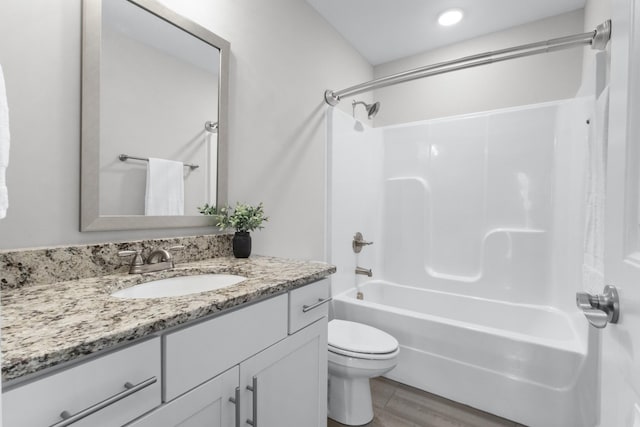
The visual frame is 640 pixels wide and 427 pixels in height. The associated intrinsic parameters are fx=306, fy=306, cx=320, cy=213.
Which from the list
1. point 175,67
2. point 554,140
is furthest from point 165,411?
point 554,140

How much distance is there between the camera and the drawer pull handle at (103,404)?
52 centimetres

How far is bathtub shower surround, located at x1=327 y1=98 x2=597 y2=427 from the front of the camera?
1637mm

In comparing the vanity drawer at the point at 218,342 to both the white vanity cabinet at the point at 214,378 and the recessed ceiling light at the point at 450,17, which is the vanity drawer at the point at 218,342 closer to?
the white vanity cabinet at the point at 214,378

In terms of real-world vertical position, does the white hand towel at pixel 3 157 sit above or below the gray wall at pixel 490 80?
below

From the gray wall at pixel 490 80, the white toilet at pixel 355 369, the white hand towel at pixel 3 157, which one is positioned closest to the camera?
the white hand towel at pixel 3 157

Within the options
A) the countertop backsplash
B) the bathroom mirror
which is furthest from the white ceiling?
the countertop backsplash

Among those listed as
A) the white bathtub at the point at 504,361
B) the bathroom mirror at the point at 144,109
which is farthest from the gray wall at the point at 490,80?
the bathroom mirror at the point at 144,109

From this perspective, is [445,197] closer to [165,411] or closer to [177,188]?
[177,188]

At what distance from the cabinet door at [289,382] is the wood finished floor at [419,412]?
0.62 m

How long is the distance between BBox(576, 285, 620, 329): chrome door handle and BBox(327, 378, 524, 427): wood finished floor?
1.37 m

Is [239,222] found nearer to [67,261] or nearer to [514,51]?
[67,261]

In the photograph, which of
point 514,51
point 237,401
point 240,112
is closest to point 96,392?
point 237,401

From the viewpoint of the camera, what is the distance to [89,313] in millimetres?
688

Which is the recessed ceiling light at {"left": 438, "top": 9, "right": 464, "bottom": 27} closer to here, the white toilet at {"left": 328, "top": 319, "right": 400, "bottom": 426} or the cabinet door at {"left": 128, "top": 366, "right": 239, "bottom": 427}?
the white toilet at {"left": 328, "top": 319, "right": 400, "bottom": 426}
